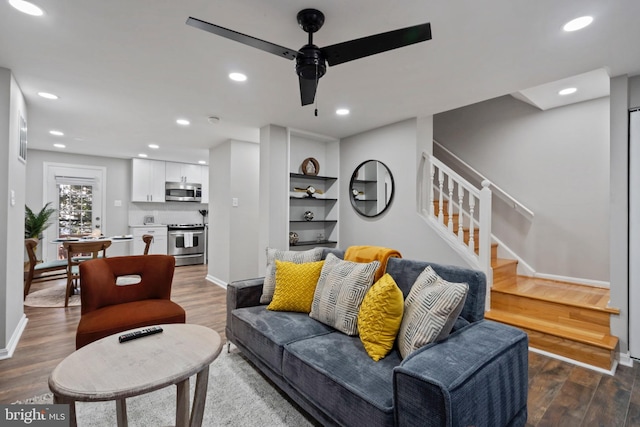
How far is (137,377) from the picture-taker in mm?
1225

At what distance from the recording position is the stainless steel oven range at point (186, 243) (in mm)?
6812

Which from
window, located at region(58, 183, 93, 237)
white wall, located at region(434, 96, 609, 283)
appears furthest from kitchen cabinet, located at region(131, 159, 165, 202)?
white wall, located at region(434, 96, 609, 283)

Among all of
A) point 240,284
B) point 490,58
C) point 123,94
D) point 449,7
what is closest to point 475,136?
point 490,58

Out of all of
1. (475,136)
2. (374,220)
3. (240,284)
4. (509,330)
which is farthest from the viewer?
(475,136)

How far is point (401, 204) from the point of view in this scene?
3832 mm

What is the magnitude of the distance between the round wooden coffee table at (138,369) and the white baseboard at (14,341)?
6.10 ft

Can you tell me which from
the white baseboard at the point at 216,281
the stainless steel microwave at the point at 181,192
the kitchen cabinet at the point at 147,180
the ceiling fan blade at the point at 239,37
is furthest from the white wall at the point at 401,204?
the kitchen cabinet at the point at 147,180

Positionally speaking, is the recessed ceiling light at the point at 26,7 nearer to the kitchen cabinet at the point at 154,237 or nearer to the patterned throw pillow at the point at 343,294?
the patterned throw pillow at the point at 343,294

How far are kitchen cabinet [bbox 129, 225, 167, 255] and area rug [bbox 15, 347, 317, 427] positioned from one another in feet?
16.5

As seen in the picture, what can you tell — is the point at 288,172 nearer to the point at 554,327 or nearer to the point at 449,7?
the point at 449,7

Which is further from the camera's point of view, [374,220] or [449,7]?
[374,220]

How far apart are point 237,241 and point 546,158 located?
447 cm

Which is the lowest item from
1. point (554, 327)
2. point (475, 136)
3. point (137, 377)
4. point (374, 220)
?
point (554, 327)

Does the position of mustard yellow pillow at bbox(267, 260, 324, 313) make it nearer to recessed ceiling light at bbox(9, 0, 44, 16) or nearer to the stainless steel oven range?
recessed ceiling light at bbox(9, 0, 44, 16)
